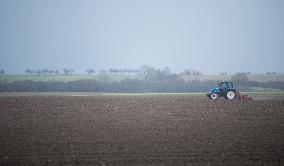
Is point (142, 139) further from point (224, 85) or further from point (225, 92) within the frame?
point (224, 85)

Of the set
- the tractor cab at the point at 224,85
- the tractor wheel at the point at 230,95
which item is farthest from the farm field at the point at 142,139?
the tractor cab at the point at 224,85

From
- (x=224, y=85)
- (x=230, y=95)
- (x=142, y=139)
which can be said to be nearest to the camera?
(x=142, y=139)

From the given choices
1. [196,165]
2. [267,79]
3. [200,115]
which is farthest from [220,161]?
[267,79]

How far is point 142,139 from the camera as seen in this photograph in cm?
1453

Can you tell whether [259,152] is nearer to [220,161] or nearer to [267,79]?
[220,161]

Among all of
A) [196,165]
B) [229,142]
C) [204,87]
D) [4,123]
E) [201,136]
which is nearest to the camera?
[196,165]

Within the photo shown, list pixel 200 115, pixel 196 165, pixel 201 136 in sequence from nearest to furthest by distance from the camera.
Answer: pixel 196 165, pixel 201 136, pixel 200 115

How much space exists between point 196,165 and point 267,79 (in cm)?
6437

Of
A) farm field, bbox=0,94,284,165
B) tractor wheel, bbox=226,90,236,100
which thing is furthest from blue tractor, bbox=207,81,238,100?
farm field, bbox=0,94,284,165

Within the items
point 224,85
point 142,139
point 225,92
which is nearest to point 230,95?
point 225,92

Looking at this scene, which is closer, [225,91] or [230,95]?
[230,95]

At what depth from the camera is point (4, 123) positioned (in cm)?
1870

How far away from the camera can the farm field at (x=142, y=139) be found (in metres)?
11.6

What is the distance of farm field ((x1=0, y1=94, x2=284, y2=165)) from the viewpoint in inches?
458
